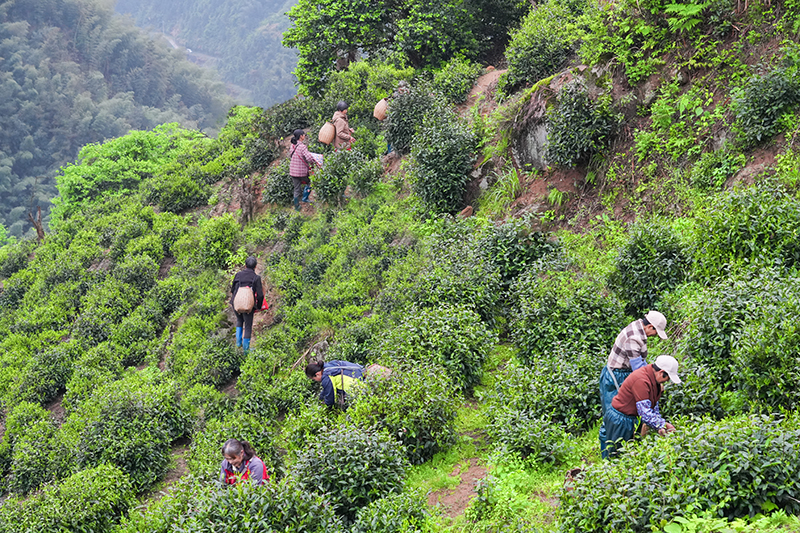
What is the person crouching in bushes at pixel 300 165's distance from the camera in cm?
1519

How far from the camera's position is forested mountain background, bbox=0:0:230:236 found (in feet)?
195

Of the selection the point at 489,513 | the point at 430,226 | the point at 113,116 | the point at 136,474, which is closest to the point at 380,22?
the point at 430,226

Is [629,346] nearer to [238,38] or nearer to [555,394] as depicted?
[555,394]

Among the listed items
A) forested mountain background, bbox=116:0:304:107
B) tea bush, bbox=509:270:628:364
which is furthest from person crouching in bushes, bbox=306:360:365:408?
forested mountain background, bbox=116:0:304:107

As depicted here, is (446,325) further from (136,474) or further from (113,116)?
(113,116)

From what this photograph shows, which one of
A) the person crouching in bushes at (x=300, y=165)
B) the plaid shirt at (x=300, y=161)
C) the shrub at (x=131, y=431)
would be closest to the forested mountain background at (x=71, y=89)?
the person crouching in bushes at (x=300, y=165)

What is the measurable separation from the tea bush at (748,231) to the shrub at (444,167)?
591 centimetres

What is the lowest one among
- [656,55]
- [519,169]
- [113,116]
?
[113,116]

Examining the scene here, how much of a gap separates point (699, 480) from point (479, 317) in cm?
475

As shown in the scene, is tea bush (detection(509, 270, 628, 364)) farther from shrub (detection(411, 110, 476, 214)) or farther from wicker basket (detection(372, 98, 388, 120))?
wicker basket (detection(372, 98, 388, 120))

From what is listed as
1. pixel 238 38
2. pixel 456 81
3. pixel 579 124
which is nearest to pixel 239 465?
pixel 579 124

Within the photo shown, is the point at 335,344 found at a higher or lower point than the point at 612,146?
lower

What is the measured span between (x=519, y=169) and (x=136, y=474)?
873 cm

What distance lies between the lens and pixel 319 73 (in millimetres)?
20594
